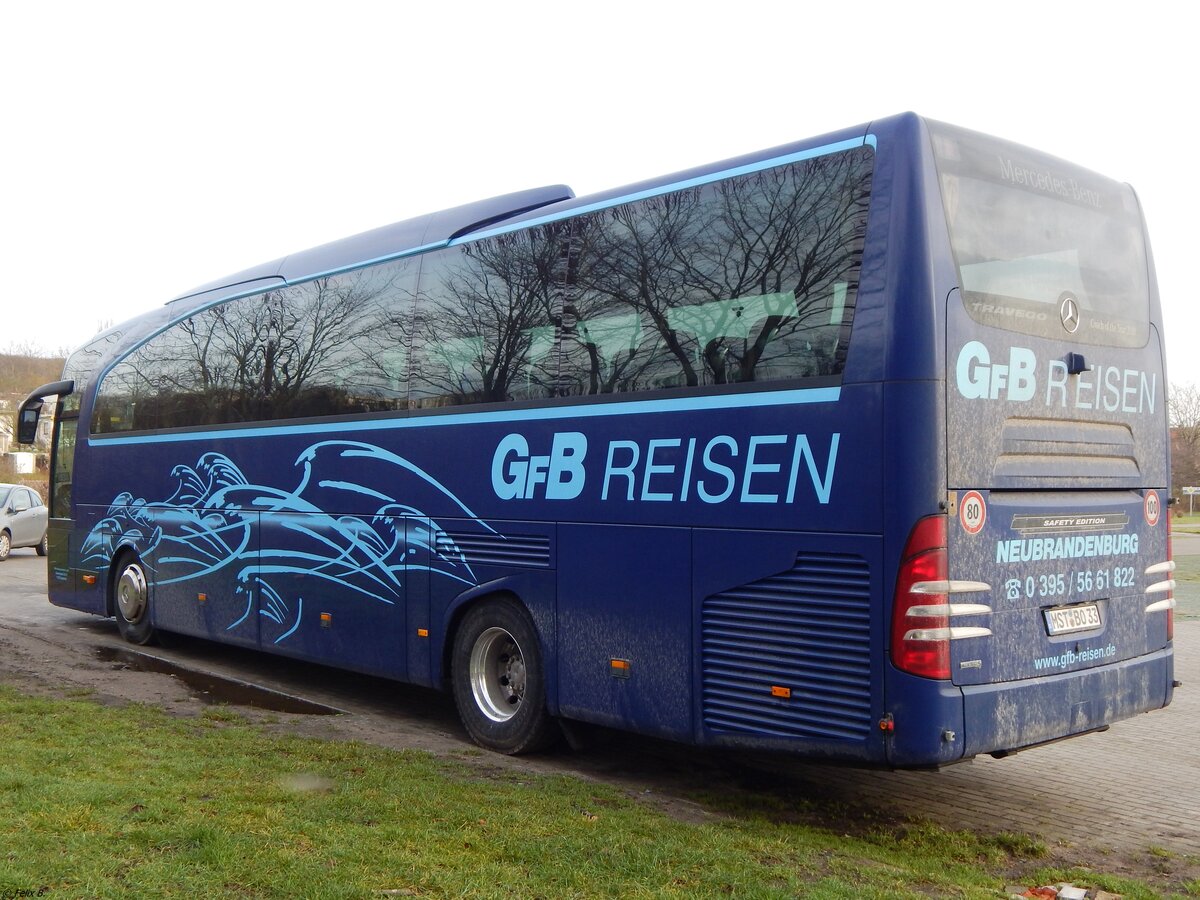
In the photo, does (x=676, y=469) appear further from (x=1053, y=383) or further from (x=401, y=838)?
(x=401, y=838)

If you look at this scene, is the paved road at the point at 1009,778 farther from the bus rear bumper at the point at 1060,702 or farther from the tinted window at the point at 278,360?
the tinted window at the point at 278,360

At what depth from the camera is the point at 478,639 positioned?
8.32 metres

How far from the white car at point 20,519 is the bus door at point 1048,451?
2363 centimetres

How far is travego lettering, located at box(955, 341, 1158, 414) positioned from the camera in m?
5.84

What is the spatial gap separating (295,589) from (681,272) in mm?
5078

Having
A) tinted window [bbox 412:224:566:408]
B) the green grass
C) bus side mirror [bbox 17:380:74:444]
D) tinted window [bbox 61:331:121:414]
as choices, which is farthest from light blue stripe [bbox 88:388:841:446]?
bus side mirror [bbox 17:380:74:444]

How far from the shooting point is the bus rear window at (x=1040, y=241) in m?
6.00

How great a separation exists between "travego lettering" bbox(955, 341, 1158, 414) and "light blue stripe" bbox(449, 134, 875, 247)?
122cm

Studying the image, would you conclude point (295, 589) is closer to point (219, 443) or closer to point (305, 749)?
point (219, 443)

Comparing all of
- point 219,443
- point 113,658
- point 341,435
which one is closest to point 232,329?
point 219,443

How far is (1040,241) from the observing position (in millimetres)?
6410

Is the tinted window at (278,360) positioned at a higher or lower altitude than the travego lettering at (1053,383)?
higher

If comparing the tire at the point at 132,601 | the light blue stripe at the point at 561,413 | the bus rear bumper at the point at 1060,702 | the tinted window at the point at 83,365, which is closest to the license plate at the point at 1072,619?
the bus rear bumper at the point at 1060,702

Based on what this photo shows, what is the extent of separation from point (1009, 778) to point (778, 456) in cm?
298
